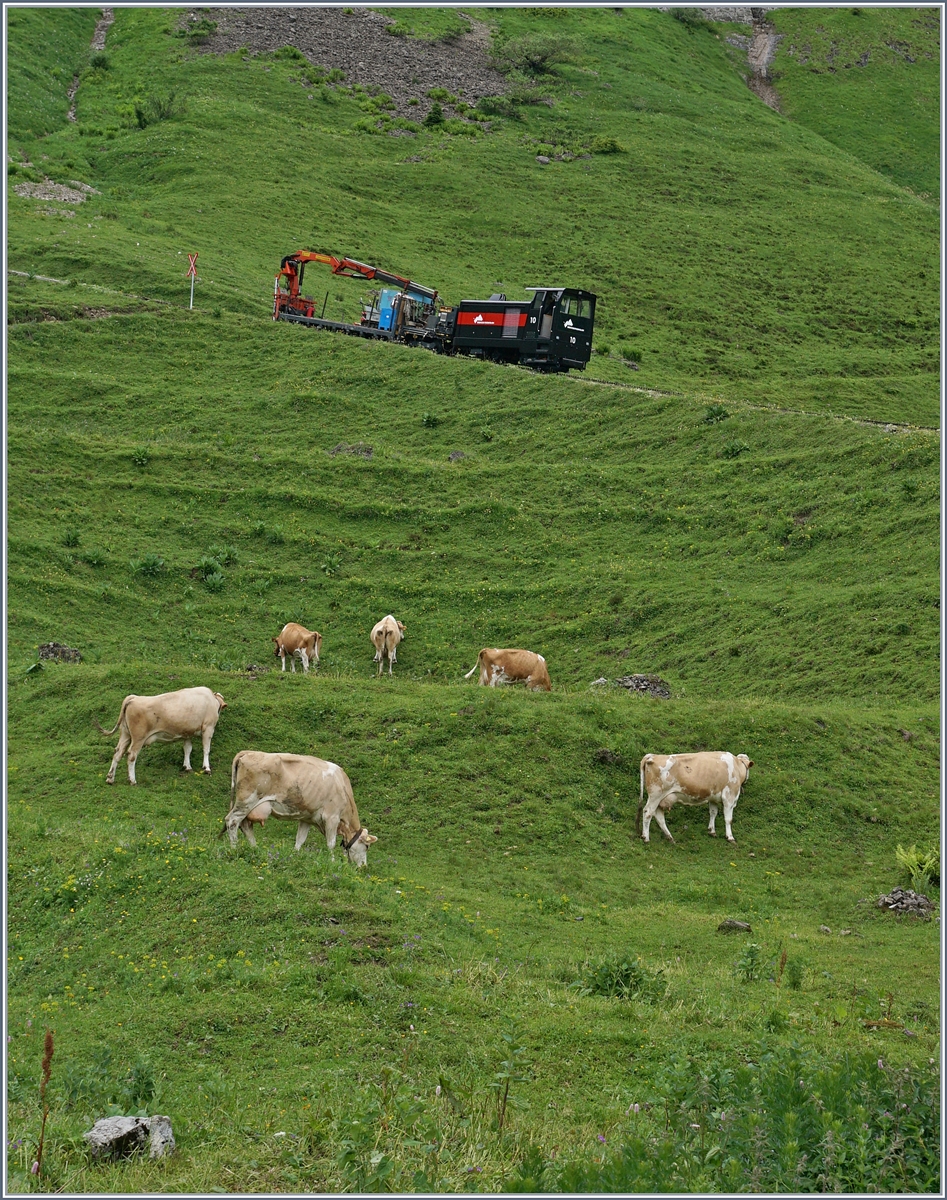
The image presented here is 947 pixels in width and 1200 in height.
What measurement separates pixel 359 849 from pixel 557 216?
79.5 meters

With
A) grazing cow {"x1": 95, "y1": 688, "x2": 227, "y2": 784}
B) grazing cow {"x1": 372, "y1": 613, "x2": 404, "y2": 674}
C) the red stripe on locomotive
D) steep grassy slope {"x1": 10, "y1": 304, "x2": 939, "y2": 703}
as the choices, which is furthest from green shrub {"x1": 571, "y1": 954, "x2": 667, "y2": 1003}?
the red stripe on locomotive

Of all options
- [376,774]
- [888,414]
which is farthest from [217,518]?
[888,414]

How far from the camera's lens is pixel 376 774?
22.7 metres

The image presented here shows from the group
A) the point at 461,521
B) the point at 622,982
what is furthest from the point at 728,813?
the point at 461,521

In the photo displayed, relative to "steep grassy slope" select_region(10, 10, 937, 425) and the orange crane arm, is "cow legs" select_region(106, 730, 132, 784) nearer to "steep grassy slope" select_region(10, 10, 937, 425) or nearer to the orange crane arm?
"steep grassy slope" select_region(10, 10, 937, 425)

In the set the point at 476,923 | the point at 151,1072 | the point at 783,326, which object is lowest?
the point at 476,923

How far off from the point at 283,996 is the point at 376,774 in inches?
403

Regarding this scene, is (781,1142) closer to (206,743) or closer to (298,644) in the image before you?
(206,743)

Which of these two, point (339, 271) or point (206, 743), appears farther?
point (339, 271)

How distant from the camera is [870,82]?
138125 millimetres

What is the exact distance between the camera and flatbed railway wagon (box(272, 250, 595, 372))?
52906 millimetres

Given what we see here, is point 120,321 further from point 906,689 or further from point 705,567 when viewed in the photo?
point 906,689

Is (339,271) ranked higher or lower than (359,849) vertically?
higher

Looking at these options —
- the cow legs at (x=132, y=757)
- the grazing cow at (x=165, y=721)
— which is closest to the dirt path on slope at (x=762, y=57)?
the grazing cow at (x=165, y=721)
